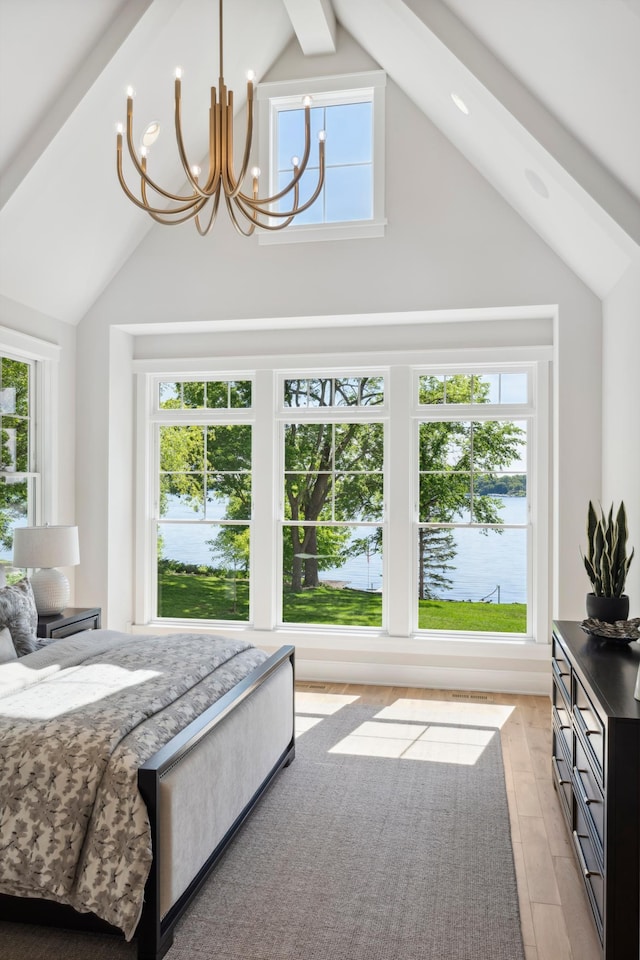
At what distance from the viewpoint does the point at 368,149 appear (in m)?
4.94

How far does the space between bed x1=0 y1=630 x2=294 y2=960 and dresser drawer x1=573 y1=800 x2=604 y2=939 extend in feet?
4.11

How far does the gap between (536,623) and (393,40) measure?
12.4ft

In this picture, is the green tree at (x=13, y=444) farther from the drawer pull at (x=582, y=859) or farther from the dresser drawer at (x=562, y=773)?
the drawer pull at (x=582, y=859)

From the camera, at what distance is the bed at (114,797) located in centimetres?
204

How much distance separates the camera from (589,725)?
237 centimetres

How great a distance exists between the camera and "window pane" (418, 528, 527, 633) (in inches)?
200

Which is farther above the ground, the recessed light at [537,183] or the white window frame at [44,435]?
the recessed light at [537,183]

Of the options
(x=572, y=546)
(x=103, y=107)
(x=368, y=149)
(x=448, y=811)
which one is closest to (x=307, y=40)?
(x=368, y=149)

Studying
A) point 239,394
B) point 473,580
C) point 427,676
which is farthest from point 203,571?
point 473,580

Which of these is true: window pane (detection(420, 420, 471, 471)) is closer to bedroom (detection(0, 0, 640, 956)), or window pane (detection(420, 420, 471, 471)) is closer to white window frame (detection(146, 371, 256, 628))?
bedroom (detection(0, 0, 640, 956))

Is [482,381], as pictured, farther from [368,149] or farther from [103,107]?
[103,107]

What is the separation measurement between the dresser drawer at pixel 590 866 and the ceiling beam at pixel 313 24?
442 cm

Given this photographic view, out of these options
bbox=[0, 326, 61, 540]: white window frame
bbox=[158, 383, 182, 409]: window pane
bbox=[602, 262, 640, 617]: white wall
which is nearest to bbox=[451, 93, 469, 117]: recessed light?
bbox=[602, 262, 640, 617]: white wall

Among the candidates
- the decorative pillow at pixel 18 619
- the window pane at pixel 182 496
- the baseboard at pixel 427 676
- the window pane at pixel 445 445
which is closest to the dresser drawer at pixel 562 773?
the baseboard at pixel 427 676
